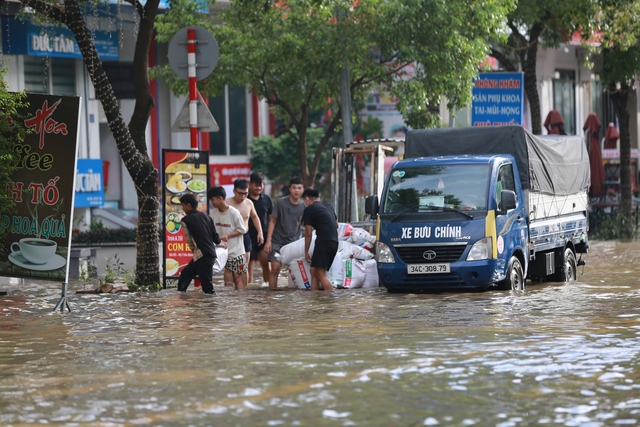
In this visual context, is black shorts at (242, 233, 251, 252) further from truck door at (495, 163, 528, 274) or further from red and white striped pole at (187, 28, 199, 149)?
truck door at (495, 163, 528, 274)

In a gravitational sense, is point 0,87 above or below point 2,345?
above

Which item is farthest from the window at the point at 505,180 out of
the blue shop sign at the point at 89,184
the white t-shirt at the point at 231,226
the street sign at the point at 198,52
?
the blue shop sign at the point at 89,184

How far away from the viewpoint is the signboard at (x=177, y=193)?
717 inches

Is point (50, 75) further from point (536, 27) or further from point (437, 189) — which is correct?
point (437, 189)

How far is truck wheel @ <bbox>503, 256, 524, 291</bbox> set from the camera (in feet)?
56.9

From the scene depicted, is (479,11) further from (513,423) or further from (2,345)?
(513,423)

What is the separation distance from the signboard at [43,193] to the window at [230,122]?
1992 centimetres

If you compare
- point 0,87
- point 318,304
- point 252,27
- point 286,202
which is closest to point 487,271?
point 318,304

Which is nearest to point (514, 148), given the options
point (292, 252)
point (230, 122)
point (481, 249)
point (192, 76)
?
point (481, 249)

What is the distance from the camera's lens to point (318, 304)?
16031 millimetres

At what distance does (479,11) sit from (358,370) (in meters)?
15.8

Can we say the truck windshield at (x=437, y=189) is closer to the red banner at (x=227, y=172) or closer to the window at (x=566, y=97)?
the red banner at (x=227, y=172)

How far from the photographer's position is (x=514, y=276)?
57.9ft

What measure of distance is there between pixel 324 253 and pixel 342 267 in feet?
2.77
